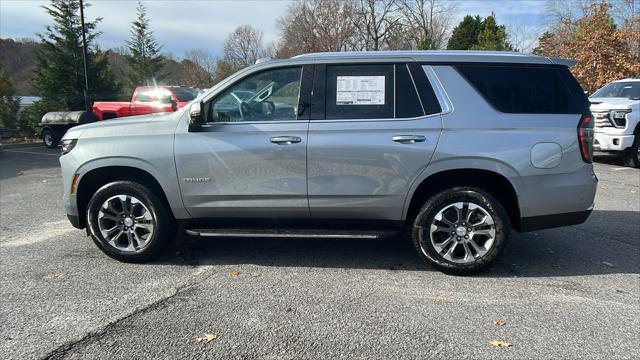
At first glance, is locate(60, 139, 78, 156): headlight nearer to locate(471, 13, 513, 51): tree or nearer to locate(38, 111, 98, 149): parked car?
locate(38, 111, 98, 149): parked car

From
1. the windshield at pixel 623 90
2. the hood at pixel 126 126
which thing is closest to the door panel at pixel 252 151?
the hood at pixel 126 126

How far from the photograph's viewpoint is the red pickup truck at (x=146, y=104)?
13.9m

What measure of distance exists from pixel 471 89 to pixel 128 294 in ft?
11.2

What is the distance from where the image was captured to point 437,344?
2.88 metres

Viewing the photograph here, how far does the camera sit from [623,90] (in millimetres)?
10672

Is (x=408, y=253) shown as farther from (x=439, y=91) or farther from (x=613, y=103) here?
(x=613, y=103)

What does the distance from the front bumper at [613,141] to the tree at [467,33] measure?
26256 mm

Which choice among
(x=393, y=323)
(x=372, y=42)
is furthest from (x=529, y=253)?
(x=372, y=42)

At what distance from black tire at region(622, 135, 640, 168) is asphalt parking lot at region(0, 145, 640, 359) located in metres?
5.69

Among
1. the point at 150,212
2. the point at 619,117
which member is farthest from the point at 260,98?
the point at 619,117

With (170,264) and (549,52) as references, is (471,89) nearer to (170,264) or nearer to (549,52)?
(170,264)

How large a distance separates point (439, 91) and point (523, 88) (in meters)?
0.74

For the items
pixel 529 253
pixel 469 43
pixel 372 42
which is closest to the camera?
pixel 529 253

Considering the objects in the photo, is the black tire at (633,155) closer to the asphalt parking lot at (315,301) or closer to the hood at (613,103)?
the hood at (613,103)
